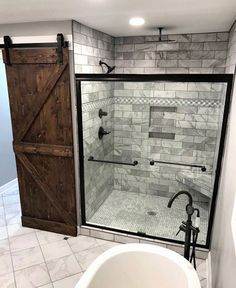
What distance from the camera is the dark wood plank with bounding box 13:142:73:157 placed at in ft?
8.15

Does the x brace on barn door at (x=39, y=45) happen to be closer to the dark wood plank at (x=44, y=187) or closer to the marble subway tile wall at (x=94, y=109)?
the marble subway tile wall at (x=94, y=109)

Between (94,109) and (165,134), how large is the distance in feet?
3.62

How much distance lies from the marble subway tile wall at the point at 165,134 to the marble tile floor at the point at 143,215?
155mm

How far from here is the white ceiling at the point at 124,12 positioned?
1618 millimetres

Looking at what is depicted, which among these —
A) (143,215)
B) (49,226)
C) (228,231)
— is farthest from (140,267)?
(49,226)

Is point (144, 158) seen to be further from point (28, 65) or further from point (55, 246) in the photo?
point (28, 65)

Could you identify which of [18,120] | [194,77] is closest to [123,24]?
[194,77]

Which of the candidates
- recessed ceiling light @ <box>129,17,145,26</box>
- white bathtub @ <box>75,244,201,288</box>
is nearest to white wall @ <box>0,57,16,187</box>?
recessed ceiling light @ <box>129,17,145,26</box>

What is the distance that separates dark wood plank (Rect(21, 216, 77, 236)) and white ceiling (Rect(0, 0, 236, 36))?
2156 millimetres

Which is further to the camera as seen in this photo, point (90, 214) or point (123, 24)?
point (90, 214)

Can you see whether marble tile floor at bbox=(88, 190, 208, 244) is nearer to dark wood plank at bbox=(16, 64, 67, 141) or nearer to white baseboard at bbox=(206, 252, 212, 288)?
white baseboard at bbox=(206, 252, 212, 288)

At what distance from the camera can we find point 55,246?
8.36ft

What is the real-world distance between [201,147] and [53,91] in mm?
2023

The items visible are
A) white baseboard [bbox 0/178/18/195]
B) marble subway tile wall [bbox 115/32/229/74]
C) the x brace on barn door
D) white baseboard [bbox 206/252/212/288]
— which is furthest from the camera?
white baseboard [bbox 0/178/18/195]
